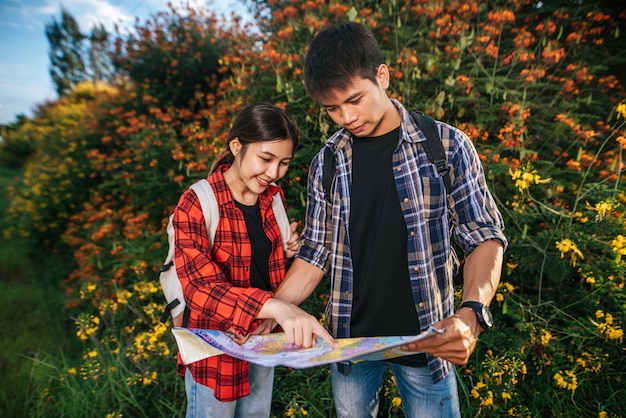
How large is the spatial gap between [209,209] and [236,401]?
0.85 metres

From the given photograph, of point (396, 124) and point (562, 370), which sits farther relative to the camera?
point (562, 370)

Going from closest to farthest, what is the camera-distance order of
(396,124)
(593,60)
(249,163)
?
(396,124), (249,163), (593,60)

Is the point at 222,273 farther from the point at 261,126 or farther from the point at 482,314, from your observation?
the point at 482,314

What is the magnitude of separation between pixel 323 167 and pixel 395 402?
1.33 meters

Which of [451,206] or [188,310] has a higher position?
[451,206]

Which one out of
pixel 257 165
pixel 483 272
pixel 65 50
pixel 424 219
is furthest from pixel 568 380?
pixel 65 50

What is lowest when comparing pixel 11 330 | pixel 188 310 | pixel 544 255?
pixel 11 330

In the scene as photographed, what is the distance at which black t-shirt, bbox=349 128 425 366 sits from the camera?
4.82 feet

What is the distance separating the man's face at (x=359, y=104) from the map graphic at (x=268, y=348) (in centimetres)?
75

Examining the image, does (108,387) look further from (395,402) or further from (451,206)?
(451,206)

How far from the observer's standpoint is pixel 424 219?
1412mm

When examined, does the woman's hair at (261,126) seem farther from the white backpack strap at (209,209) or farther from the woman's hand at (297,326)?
A: the woman's hand at (297,326)

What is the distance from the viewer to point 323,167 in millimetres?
1575

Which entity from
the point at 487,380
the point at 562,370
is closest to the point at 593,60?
the point at 562,370
